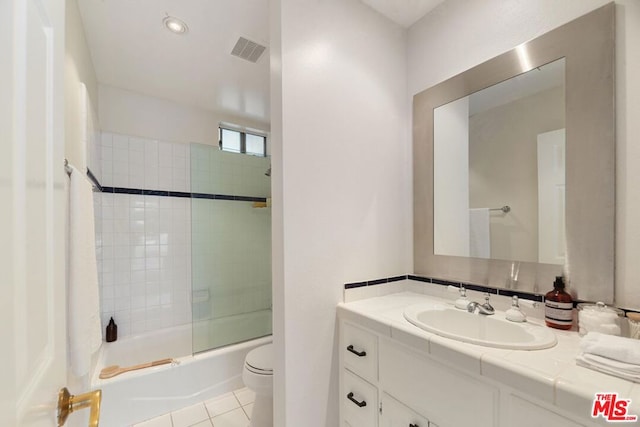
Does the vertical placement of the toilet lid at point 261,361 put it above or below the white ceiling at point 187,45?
below

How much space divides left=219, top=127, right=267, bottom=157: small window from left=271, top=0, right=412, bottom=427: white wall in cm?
182

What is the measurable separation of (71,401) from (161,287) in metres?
2.28

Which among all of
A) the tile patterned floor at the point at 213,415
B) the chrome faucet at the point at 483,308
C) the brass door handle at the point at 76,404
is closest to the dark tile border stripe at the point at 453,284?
the chrome faucet at the point at 483,308

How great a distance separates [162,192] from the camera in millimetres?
2689

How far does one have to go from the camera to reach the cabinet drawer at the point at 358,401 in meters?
1.22

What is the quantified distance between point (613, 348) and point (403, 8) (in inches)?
73.2

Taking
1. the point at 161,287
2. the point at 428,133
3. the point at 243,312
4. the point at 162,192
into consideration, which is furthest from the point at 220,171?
the point at 428,133

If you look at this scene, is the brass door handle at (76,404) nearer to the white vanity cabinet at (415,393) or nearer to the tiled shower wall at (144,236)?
the white vanity cabinet at (415,393)

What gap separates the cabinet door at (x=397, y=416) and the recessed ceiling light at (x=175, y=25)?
231 cm

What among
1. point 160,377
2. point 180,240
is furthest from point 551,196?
point 180,240

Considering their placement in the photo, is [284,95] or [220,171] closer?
[284,95]

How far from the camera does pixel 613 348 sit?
762mm

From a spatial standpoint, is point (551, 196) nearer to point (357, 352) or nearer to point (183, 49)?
point (357, 352)

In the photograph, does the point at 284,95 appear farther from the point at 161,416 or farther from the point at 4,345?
the point at 161,416
